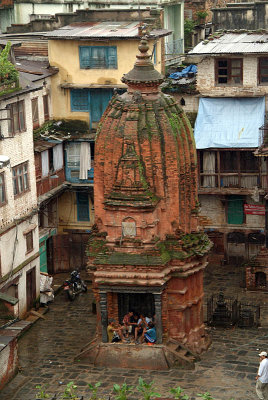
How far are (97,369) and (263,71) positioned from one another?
2346 centimetres

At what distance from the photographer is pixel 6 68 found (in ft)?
171

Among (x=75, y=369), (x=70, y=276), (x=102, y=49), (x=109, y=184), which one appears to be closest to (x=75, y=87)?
(x=102, y=49)

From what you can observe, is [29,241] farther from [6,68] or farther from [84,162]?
[6,68]

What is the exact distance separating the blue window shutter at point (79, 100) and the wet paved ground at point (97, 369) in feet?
43.2

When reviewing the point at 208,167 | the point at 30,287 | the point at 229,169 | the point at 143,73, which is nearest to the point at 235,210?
the point at 229,169

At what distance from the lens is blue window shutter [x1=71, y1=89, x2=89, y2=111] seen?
→ 6297 cm

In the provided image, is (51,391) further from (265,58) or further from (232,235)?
(265,58)

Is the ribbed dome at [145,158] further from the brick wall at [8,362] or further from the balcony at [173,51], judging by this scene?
the balcony at [173,51]

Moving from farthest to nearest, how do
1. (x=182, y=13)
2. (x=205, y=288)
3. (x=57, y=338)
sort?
(x=182, y=13), (x=205, y=288), (x=57, y=338)

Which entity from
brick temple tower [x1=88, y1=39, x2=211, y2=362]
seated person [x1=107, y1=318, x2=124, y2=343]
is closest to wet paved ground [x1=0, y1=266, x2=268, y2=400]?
seated person [x1=107, y1=318, x2=124, y2=343]

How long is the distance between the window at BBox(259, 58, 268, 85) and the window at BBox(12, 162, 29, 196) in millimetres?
15637

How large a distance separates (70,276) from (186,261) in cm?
1585

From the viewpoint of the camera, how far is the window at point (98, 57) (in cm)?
6209

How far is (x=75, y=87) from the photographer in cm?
6228
